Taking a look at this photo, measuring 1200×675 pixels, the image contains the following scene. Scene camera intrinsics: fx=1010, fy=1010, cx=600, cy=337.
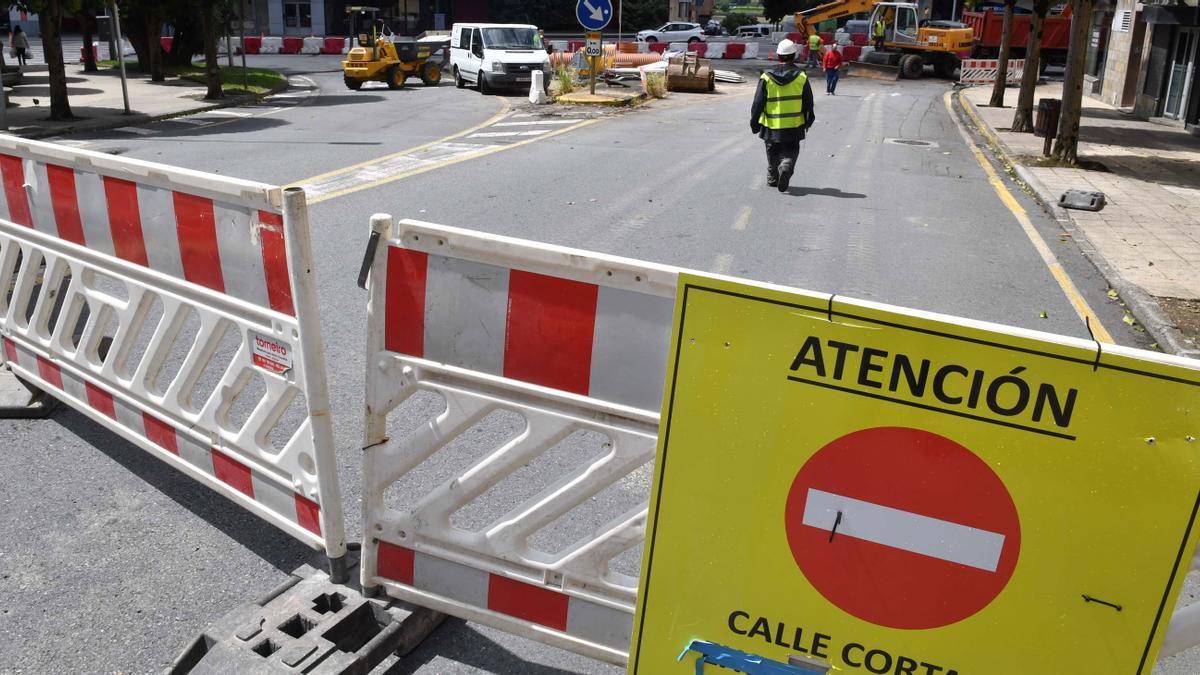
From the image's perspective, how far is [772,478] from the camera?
8.20 feet

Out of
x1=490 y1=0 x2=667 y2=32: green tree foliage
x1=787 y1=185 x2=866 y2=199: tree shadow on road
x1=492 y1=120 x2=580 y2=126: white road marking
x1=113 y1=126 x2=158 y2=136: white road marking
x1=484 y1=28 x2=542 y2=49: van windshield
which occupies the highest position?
x1=490 y1=0 x2=667 y2=32: green tree foliage

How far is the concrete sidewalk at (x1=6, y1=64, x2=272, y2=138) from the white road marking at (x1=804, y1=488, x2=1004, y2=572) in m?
19.5

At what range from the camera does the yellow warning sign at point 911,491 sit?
218 centimetres

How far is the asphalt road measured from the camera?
3713 millimetres

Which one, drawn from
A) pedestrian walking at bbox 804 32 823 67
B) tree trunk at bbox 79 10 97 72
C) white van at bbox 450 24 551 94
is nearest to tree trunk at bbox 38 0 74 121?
white van at bbox 450 24 551 94

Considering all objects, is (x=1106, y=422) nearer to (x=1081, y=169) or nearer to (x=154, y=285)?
(x=154, y=285)

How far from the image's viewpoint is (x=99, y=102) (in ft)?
82.3

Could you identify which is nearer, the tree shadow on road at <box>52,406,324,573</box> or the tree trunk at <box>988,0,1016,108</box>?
the tree shadow on road at <box>52,406,324,573</box>

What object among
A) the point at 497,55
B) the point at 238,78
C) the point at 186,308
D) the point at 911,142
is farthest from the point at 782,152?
the point at 238,78

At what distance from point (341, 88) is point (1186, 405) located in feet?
109

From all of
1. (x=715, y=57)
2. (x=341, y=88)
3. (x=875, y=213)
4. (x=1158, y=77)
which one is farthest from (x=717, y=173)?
(x=715, y=57)

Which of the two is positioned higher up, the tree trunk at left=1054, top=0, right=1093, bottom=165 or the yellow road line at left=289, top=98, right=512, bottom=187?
the tree trunk at left=1054, top=0, right=1093, bottom=165

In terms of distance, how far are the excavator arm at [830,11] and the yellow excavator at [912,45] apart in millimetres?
2065

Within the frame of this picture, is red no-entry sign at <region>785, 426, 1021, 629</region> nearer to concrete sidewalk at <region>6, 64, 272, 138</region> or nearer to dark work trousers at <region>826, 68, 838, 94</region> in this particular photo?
concrete sidewalk at <region>6, 64, 272, 138</region>
